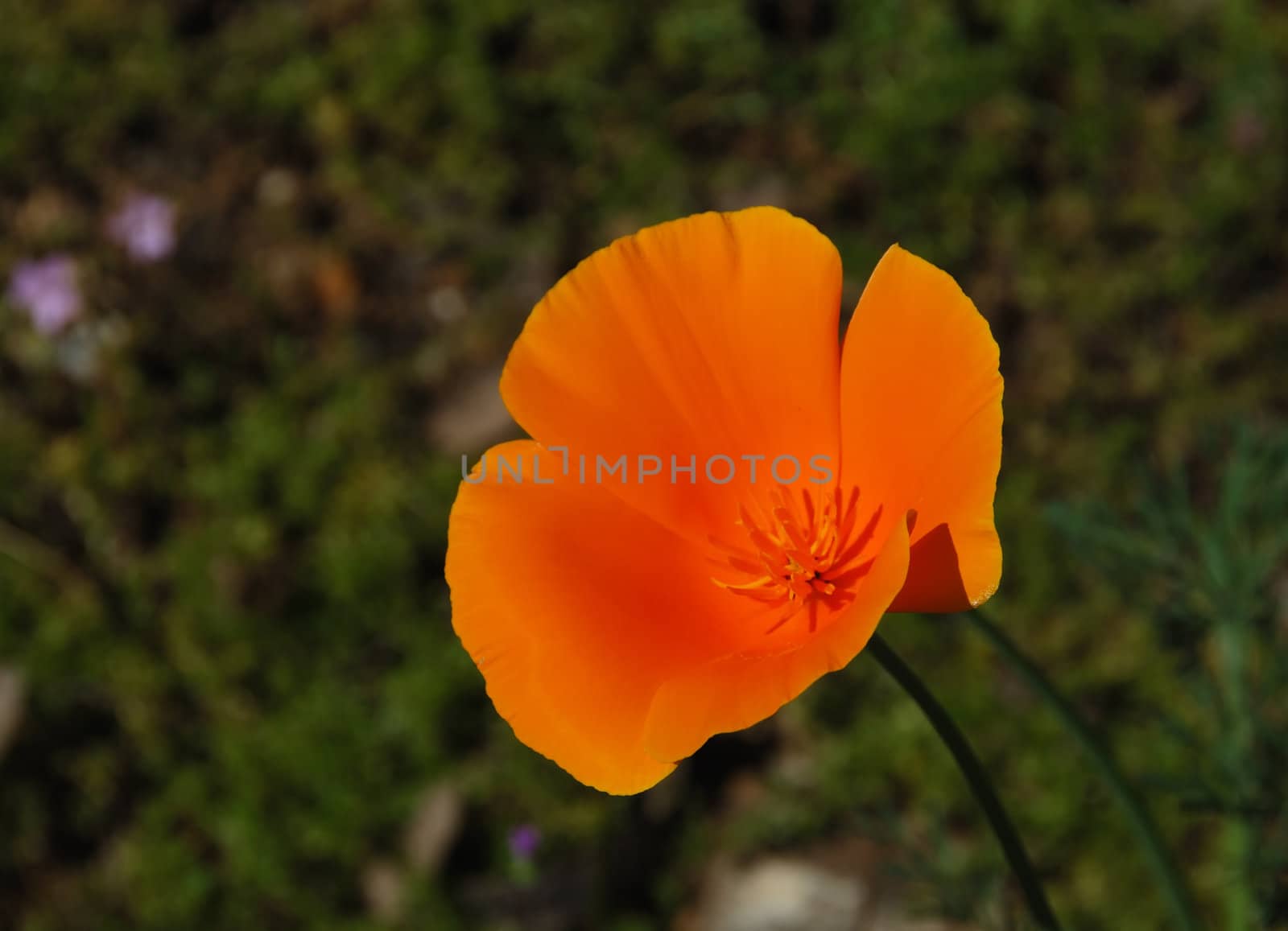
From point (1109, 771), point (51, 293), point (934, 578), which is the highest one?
point (934, 578)

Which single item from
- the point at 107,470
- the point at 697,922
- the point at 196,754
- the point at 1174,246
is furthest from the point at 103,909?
the point at 1174,246

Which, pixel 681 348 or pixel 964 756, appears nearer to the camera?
pixel 964 756

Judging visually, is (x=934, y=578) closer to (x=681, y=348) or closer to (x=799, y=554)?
(x=799, y=554)

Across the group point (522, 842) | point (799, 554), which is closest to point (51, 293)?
point (522, 842)

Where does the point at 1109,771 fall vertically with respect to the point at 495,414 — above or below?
above

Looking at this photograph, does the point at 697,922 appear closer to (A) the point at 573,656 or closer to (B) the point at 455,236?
(A) the point at 573,656

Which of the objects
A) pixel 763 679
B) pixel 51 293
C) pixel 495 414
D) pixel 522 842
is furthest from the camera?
pixel 51 293

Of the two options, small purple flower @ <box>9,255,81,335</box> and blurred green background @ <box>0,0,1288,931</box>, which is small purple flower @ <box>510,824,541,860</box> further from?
small purple flower @ <box>9,255,81,335</box>
